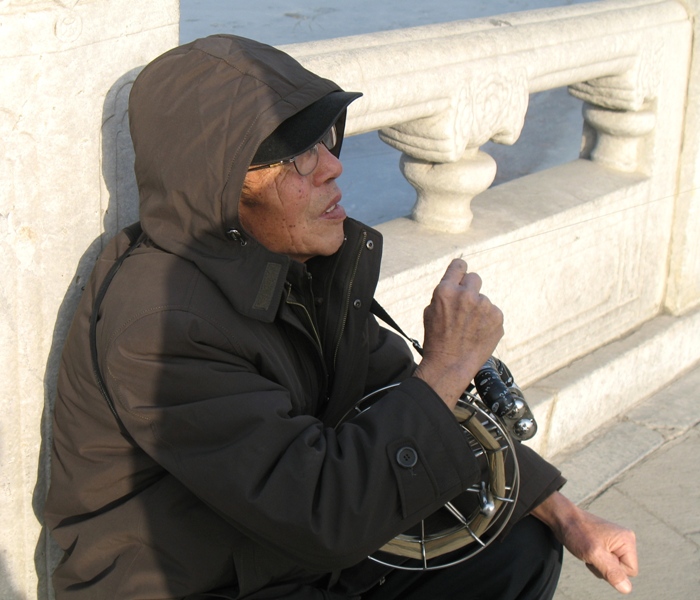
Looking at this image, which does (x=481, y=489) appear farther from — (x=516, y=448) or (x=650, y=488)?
(x=650, y=488)

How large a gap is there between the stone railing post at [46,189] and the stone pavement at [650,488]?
159 cm

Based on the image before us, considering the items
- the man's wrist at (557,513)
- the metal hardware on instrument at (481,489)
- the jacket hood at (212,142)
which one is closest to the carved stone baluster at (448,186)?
the metal hardware on instrument at (481,489)

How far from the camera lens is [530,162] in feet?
21.3

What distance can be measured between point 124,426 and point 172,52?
26.6 inches

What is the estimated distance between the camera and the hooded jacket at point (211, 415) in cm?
158

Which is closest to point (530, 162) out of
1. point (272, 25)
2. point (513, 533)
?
point (272, 25)

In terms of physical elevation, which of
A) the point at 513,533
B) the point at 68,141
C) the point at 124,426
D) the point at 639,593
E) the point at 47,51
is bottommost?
the point at 639,593

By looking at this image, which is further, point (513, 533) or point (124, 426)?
point (513, 533)

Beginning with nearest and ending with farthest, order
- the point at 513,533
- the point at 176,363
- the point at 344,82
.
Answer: the point at 176,363
the point at 513,533
the point at 344,82

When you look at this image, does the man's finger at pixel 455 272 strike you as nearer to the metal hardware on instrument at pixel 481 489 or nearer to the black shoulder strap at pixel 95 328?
the metal hardware on instrument at pixel 481 489

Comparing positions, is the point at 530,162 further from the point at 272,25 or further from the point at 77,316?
the point at 77,316

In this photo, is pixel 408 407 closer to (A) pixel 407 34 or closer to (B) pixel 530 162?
(A) pixel 407 34

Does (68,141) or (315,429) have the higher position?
(68,141)

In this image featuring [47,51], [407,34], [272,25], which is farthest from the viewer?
[272,25]
